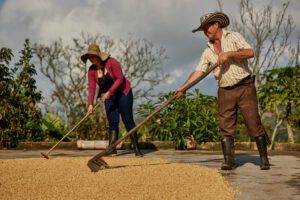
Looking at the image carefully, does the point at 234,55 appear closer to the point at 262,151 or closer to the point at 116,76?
the point at 262,151

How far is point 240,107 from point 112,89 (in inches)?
77.6

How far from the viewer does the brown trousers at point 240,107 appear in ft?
16.6

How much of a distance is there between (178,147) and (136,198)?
17.8ft

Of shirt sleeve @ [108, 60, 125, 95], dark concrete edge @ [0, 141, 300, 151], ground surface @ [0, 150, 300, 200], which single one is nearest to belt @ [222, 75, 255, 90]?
ground surface @ [0, 150, 300, 200]

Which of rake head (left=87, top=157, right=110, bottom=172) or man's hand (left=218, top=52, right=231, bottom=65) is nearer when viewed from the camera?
man's hand (left=218, top=52, right=231, bottom=65)

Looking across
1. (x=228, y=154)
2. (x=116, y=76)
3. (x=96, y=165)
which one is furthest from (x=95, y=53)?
(x=228, y=154)

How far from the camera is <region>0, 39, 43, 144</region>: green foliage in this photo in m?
9.60

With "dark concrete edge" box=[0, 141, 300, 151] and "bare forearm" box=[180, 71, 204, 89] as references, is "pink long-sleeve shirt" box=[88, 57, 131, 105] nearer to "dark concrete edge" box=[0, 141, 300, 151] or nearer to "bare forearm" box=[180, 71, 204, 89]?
"bare forearm" box=[180, 71, 204, 89]

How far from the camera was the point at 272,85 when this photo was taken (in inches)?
362

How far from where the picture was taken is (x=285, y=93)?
888 cm

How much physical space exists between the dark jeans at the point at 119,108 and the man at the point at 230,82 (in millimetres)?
1695

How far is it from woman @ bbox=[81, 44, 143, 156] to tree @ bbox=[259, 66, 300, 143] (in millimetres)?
3383

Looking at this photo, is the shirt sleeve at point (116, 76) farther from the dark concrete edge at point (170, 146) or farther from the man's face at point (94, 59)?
the dark concrete edge at point (170, 146)

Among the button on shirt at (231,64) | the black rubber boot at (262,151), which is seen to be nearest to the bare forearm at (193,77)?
the button on shirt at (231,64)
